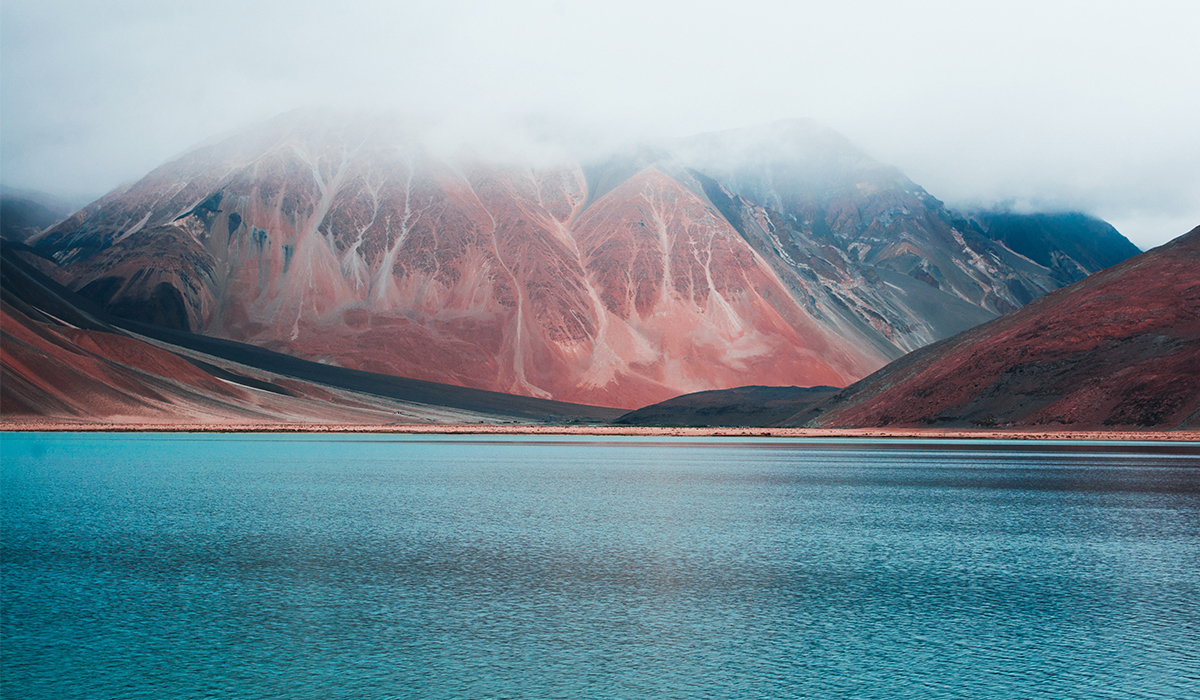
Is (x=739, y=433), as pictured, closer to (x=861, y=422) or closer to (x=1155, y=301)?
(x=861, y=422)

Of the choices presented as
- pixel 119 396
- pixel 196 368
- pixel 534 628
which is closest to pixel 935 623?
pixel 534 628

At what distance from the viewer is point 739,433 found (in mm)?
126000

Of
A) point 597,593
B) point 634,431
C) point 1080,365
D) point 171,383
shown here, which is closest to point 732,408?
point 634,431

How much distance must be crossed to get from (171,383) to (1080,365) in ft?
377

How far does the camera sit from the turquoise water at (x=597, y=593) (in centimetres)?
1295

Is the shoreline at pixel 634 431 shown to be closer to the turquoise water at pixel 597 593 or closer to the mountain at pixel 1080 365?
the mountain at pixel 1080 365

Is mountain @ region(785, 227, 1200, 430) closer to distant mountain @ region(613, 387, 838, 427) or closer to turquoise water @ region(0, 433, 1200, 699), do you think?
distant mountain @ region(613, 387, 838, 427)

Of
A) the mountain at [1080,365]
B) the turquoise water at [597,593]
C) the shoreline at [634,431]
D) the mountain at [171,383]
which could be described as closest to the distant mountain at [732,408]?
the shoreline at [634,431]

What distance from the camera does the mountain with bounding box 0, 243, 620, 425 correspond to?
11431 cm

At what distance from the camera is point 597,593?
59.2 ft

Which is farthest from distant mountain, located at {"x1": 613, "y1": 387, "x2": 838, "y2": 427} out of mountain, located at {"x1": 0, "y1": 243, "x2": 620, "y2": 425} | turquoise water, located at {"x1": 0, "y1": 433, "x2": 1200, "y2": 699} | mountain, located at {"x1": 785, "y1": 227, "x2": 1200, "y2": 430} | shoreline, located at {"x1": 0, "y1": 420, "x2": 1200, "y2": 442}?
turquoise water, located at {"x1": 0, "y1": 433, "x2": 1200, "y2": 699}

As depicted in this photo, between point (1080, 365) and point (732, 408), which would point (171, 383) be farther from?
point (1080, 365)

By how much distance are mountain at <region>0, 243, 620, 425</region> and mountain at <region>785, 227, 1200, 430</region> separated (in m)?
67.8

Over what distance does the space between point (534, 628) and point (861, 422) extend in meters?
108
